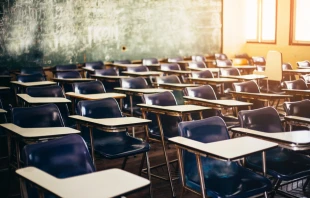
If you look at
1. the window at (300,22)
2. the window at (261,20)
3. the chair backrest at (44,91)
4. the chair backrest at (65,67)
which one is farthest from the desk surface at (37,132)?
the window at (261,20)

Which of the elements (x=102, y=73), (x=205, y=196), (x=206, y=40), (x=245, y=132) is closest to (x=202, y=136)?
(x=245, y=132)

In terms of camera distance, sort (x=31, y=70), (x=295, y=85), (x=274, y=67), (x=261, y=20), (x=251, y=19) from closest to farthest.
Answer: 1. (x=295, y=85)
2. (x=31, y=70)
3. (x=274, y=67)
4. (x=261, y=20)
5. (x=251, y=19)

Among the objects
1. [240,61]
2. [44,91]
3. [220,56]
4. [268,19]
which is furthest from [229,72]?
[268,19]

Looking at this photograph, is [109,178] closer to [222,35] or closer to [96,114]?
[96,114]

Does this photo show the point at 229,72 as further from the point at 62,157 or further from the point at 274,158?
the point at 62,157

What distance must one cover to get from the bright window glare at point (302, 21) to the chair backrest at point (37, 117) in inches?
294

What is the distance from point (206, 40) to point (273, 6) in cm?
181

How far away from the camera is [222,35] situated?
1073cm

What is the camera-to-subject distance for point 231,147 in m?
2.74

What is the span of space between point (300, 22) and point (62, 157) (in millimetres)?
8388

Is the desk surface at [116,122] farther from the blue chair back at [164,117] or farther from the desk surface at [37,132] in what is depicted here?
the blue chair back at [164,117]

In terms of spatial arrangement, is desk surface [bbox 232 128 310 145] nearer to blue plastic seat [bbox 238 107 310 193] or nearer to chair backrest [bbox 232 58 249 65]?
blue plastic seat [bbox 238 107 310 193]

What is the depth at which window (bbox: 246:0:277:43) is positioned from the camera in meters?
10.5

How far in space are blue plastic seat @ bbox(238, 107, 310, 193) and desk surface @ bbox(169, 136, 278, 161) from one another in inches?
16.0
